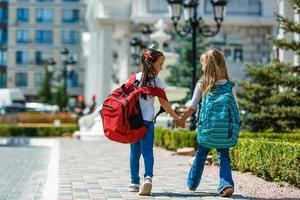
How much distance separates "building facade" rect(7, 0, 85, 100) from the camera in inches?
3563

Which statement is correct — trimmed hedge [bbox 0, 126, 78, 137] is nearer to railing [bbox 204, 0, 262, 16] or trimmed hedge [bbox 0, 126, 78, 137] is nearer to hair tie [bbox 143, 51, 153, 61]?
railing [bbox 204, 0, 262, 16]

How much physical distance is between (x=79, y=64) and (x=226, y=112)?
85933 millimetres

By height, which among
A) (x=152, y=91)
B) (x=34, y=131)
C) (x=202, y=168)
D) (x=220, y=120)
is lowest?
(x=34, y=131)

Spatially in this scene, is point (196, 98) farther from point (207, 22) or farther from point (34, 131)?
point (207, 22)

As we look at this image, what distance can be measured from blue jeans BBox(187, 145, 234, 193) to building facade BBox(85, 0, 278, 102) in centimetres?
3173

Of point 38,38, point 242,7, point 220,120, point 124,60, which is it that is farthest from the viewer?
point 38,38

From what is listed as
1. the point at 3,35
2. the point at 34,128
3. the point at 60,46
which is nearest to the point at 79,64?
the point at 60,46

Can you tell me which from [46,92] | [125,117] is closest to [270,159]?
[125,117]

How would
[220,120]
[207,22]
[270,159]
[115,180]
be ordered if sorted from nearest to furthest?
[220,120]
[270,159]
[115,180]
[207,22]

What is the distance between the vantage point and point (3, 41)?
9100 centimetres

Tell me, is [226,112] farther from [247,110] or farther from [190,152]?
[247,110]

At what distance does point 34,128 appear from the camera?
35.1m

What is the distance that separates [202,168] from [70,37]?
84452 millimetres

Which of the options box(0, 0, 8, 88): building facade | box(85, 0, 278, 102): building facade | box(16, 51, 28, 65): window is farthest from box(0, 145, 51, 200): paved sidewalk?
box(0, 0, 8, 88): building facade
